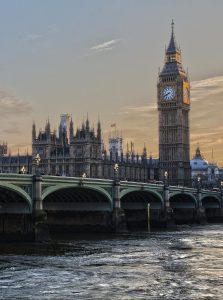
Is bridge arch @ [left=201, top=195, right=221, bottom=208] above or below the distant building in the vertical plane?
below

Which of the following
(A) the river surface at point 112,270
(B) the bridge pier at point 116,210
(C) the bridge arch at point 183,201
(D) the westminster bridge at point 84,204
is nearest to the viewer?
(A) the river surface at point 112,270

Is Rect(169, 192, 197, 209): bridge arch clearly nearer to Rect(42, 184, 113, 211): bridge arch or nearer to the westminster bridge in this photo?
the westminster bridge

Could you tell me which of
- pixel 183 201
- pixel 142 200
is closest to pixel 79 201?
pixel 142 200

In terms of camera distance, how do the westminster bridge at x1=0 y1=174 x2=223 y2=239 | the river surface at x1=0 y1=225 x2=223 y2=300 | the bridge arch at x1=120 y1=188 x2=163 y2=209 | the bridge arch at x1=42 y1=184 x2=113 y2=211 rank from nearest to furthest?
the river surface at x1=0 y1=225 x2=223 y2=300 < the westminster bridge at x1=0 y1=174 x2=223 y2=239 < the bridge arch at x1=42 y1=184 x2=113 y2=211 < the bridge arch at x1=120 y1=188 x2=163 y2=209

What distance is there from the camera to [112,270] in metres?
45.5

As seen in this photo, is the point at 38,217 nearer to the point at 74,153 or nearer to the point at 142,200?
the point at 142,200

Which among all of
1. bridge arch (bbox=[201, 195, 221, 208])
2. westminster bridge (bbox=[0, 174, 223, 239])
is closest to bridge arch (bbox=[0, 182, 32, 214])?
westminster bridge (bbox=[0, 174, 223, 239])

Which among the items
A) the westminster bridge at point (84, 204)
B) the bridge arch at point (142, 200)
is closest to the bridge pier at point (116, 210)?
the westminster bridge at point (84, 204)

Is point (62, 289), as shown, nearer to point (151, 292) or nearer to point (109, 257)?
point (151, 292)

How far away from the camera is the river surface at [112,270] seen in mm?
36531

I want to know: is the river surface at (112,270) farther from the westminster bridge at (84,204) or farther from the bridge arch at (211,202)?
the bridge arch at (211,202)

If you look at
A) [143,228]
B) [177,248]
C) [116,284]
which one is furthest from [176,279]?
[143,228]

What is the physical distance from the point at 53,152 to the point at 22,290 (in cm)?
14875

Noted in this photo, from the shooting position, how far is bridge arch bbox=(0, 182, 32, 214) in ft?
230
